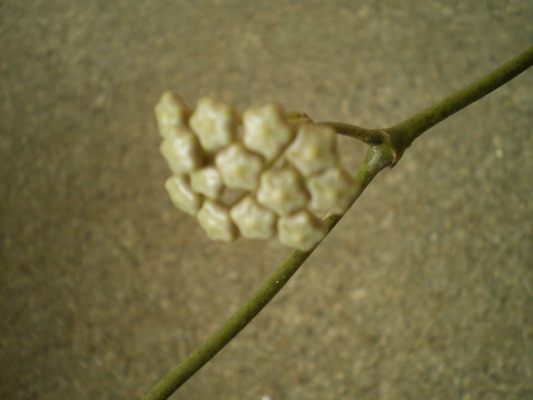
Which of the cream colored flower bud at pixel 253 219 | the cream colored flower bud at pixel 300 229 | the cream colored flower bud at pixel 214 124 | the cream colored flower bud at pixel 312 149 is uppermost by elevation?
the cream colored flower bud at pixel 214 124

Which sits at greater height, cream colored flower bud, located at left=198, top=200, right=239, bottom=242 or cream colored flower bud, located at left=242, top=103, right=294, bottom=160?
cream colored flower bud, located at left=242, top=103, right=294, bottom=160

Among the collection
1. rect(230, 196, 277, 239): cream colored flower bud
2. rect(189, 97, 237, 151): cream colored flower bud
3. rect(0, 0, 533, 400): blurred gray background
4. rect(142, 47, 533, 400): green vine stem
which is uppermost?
rect(189, 97, 237, 151): cream colored flower bud

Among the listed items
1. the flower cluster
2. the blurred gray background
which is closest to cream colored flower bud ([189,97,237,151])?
the flower cluster

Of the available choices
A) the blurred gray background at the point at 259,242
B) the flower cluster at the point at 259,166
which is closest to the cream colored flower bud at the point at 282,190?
the flower cluster at the point at 259,166

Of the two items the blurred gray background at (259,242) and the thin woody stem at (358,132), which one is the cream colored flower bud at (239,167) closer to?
the thin woody stem at (358,132)

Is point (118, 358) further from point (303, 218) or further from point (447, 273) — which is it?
point (303, 218)

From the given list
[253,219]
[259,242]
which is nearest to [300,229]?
[253,219]

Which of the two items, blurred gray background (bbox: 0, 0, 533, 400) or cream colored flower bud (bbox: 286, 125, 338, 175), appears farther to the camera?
blurred gray background (bbox: 0, 0, 533, 400)

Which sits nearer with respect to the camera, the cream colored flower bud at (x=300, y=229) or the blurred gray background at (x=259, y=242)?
the cream colored flower bud at (x=300, y=229)

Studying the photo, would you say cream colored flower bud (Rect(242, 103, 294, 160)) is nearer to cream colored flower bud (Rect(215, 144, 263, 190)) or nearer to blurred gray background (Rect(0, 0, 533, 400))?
cream colored flower bud (Rect(215, 144, 263, 190))
